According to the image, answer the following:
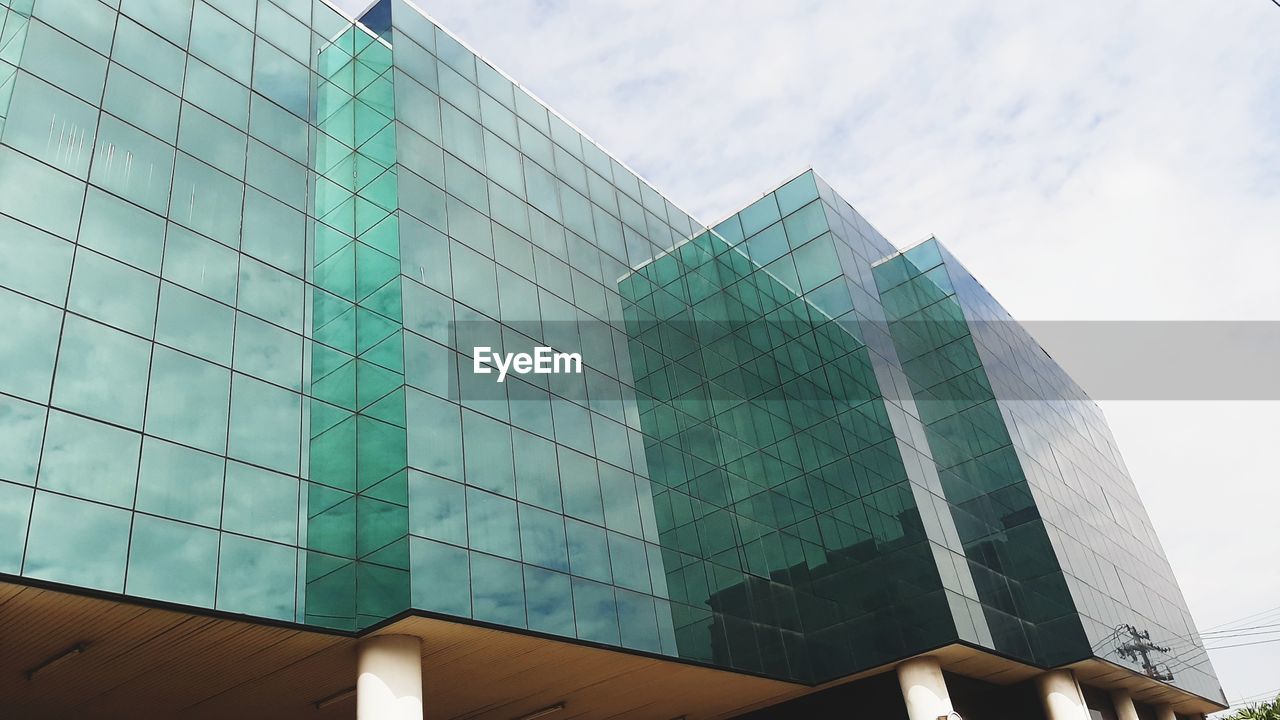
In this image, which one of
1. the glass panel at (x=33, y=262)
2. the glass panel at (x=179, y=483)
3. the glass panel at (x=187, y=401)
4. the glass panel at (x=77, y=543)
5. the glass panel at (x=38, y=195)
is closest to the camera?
the glass panel at (x=77, y=543)

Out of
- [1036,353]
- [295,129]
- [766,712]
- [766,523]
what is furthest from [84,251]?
[1036,353]

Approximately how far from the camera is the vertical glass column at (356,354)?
66.9 feet

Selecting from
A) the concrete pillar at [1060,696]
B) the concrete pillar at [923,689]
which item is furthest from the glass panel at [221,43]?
the concrete pillar at [1060,696]

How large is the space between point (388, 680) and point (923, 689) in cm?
1759

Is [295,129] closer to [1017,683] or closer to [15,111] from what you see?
[15,111]

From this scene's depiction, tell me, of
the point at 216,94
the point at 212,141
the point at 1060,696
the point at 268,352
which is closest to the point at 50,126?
the point at 212,141

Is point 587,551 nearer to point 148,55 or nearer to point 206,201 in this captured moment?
point 206,201

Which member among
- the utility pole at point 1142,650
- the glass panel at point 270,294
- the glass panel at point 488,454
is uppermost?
the glass panel at point 270,294

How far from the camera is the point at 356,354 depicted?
2295 centimetres

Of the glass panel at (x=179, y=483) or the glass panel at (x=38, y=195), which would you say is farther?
the glass panel at (x=38, y=195)

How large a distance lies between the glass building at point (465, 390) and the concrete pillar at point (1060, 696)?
0.17 metres

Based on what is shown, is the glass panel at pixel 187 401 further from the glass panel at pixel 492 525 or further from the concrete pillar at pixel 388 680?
the glass panel at pixel 492 525

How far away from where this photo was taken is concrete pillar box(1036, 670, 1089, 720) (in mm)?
34406

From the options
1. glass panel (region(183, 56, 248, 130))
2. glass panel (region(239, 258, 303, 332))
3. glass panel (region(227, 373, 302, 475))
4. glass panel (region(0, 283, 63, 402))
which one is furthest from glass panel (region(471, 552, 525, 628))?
glass panel (region(183, 56, 248, 130))
